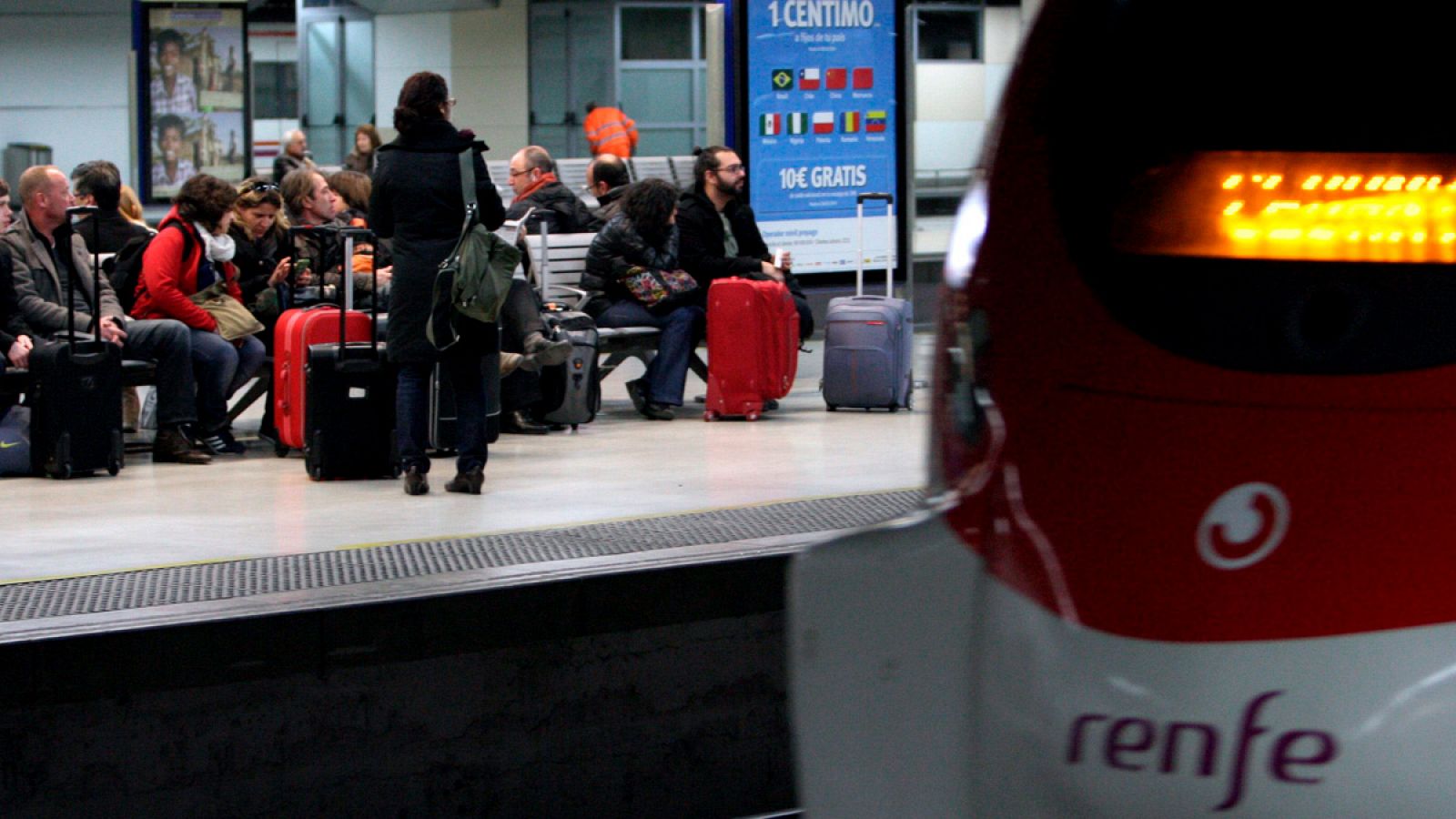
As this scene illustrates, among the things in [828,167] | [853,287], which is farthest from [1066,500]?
[853,287]

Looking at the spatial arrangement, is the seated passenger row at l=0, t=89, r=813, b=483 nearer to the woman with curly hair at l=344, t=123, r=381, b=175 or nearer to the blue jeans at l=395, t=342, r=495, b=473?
the blue jeans at l=395, t=342, r=495, b=473

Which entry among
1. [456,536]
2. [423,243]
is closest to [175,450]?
[423,243]

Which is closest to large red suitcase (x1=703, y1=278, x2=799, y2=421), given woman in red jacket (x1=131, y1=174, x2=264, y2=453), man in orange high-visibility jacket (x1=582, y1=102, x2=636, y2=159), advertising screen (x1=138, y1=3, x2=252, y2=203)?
woman in red jacket (x1=131, y1=174, x2=264, y2=453)

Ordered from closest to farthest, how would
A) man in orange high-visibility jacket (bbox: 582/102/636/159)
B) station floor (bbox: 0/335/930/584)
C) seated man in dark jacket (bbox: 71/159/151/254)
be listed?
1. station floor (bbox: 0/335/930/584)
2. seated man in dark jacket (bbox: 71/159/151/254)
3. man in orange high-visibility jacket (bbox: 582/102/636/159)

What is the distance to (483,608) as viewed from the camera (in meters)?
4.73

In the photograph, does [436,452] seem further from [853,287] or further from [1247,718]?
[1247,718]

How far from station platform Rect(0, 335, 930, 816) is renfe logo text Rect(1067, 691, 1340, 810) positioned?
2.55m

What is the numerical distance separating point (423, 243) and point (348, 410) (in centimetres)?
89

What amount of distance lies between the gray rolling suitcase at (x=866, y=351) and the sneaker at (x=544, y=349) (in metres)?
1.88

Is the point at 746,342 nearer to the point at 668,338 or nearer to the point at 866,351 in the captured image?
the point at 668,338

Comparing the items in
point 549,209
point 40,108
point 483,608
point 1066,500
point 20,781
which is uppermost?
A: point 40,108

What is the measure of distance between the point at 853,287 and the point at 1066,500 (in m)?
11.0

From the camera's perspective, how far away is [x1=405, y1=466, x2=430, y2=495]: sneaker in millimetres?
7410

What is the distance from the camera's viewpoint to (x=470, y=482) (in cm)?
743
